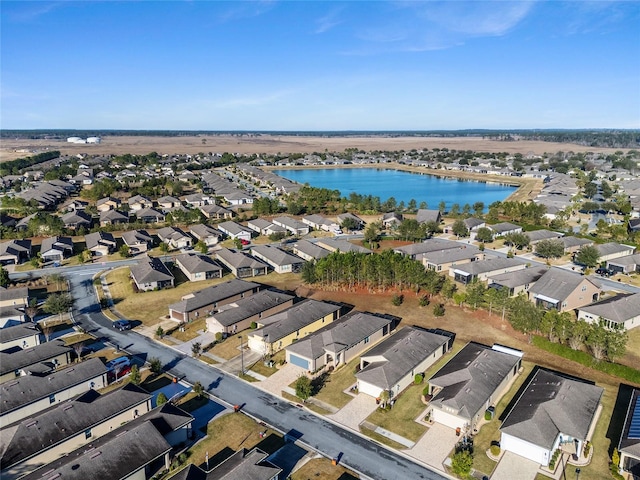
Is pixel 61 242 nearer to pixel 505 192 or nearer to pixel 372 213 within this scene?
pixel 372 213

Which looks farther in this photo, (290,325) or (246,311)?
(246,311)

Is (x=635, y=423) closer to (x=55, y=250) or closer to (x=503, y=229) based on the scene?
(x=503, y=229)

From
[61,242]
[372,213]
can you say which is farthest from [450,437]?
[372,213]

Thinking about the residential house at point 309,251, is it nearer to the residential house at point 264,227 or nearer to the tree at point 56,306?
the residential house at point 264,227

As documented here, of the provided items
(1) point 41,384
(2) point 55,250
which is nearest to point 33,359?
(1) point 41,384

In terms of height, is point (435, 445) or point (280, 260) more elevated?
point (280, 260)

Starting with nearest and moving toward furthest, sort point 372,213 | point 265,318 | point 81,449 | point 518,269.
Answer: point 81,449 < point 265,318 < point 518,269 < point 372,213

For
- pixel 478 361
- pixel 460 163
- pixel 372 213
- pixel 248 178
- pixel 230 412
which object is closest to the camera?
pixel 230 412
